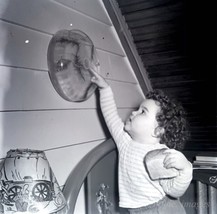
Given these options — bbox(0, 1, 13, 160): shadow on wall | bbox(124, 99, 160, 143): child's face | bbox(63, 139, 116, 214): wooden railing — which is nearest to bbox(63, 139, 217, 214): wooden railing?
bbox(63, 139, 116, 214): wooden railing

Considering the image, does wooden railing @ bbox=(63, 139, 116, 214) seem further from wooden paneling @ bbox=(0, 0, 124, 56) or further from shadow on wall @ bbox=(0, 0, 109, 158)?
wooden paneling @ bbox=(0, 0, 124, 56)

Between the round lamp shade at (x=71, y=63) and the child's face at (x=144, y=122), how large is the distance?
0.56 feet

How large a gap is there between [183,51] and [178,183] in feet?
1.77

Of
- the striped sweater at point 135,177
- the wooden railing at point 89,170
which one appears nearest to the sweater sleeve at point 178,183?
the striped sweater at point 135,177

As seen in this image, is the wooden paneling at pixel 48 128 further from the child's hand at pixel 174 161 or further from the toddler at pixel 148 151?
the child's hand at pixel 174 161

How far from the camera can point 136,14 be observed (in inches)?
45.4

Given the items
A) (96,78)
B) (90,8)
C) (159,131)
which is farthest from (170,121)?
(90,8)

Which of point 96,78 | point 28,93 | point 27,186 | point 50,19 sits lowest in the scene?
point 27,186

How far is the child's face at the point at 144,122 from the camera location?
914 mm

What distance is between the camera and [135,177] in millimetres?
917

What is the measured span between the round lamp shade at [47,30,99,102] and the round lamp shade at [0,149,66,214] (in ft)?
0.94

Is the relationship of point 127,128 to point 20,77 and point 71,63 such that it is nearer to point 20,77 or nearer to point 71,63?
point 71,63

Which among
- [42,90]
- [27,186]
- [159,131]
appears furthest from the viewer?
[159,131]

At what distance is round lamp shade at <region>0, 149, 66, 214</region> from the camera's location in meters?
0.59
